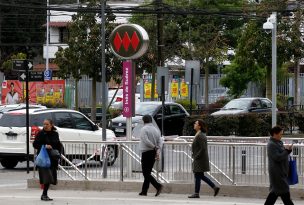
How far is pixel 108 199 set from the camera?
54.1 ft

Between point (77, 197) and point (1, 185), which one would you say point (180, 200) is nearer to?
point (77, 197)

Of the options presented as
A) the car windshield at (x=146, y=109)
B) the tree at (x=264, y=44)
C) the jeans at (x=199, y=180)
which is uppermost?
the tree at (x=264, y=44)

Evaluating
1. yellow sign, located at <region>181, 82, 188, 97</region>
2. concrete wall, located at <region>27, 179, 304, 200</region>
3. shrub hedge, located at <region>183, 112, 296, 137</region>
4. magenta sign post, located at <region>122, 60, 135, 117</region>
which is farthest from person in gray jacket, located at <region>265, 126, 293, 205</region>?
yellow sign, located at <region>181, 82, 188, 97</region>

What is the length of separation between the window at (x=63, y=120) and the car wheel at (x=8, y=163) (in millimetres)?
1849

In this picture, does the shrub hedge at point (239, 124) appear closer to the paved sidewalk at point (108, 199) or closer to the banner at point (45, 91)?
the paved sidewalk at point (108, 199)

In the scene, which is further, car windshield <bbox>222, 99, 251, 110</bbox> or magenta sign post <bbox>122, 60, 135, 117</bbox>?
car windshield <bbox>222, 99, 251, 110</bbox>

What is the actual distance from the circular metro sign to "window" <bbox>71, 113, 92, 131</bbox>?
21.0ft

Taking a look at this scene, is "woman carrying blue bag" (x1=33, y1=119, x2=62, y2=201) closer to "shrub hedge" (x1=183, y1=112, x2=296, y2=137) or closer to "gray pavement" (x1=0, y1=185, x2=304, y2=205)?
"gray pavement" (x1=0, y1=185, x2=304, y2=205)

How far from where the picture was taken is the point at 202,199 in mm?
16469

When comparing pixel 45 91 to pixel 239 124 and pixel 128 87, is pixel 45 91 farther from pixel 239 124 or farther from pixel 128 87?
pixel 128 87

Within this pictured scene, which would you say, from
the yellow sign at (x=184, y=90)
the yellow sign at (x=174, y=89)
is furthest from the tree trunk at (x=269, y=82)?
the yellow sign at (x=184, y=90)

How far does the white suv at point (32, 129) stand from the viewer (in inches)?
960

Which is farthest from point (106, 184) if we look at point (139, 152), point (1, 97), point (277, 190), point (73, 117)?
point (1, 97)

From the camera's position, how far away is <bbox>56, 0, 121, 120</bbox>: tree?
43250 mm
